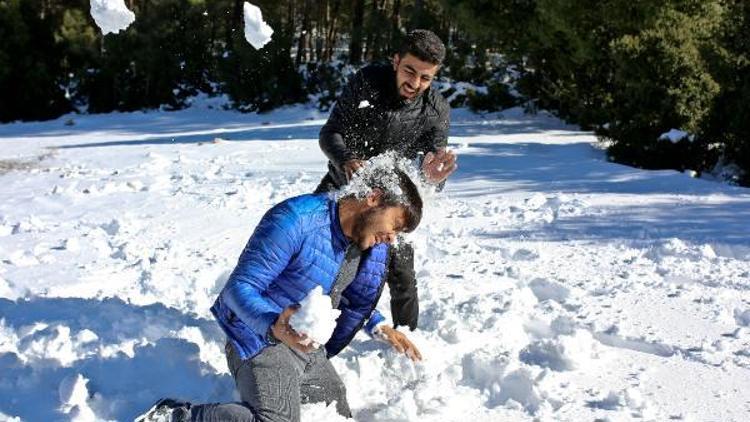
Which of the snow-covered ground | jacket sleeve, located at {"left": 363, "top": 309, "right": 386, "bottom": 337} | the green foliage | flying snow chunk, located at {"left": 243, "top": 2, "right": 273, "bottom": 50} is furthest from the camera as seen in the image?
the green foliage

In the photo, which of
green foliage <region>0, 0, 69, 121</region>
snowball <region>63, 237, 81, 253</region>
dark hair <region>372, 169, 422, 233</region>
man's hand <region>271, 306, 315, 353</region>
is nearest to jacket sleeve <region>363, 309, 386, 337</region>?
dark hair <region>372, 169, 422, 233</region>

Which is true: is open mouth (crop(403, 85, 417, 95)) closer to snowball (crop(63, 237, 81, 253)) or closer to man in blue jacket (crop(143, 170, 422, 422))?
man in blue jacket (crop(143, 170, 422, 422))

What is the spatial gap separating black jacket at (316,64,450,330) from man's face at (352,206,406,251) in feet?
2.70

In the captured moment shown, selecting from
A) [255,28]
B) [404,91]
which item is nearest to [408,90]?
[404,91]

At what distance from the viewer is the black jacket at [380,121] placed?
3.34 meters

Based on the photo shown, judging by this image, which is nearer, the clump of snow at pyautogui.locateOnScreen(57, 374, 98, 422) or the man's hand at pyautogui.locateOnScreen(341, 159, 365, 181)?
the clump of snow at pyautogui.locateOnScreen(57, 374, 98, 422)

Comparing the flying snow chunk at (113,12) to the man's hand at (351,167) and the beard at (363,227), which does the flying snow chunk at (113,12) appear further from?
the beard at (363,227)

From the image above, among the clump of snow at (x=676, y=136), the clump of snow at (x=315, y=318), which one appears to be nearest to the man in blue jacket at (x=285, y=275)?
the clump of snow at (x=315, y=318)

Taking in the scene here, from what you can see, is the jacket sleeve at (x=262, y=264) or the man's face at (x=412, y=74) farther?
the man's face at (x=412, y=74)

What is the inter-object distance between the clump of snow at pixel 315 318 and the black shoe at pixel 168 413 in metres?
0.65

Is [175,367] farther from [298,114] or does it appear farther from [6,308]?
[298,114]

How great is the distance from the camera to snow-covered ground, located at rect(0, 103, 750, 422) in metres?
3.04

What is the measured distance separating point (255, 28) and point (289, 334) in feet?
8.67

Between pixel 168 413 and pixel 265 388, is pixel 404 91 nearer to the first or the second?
pixel 265 388
